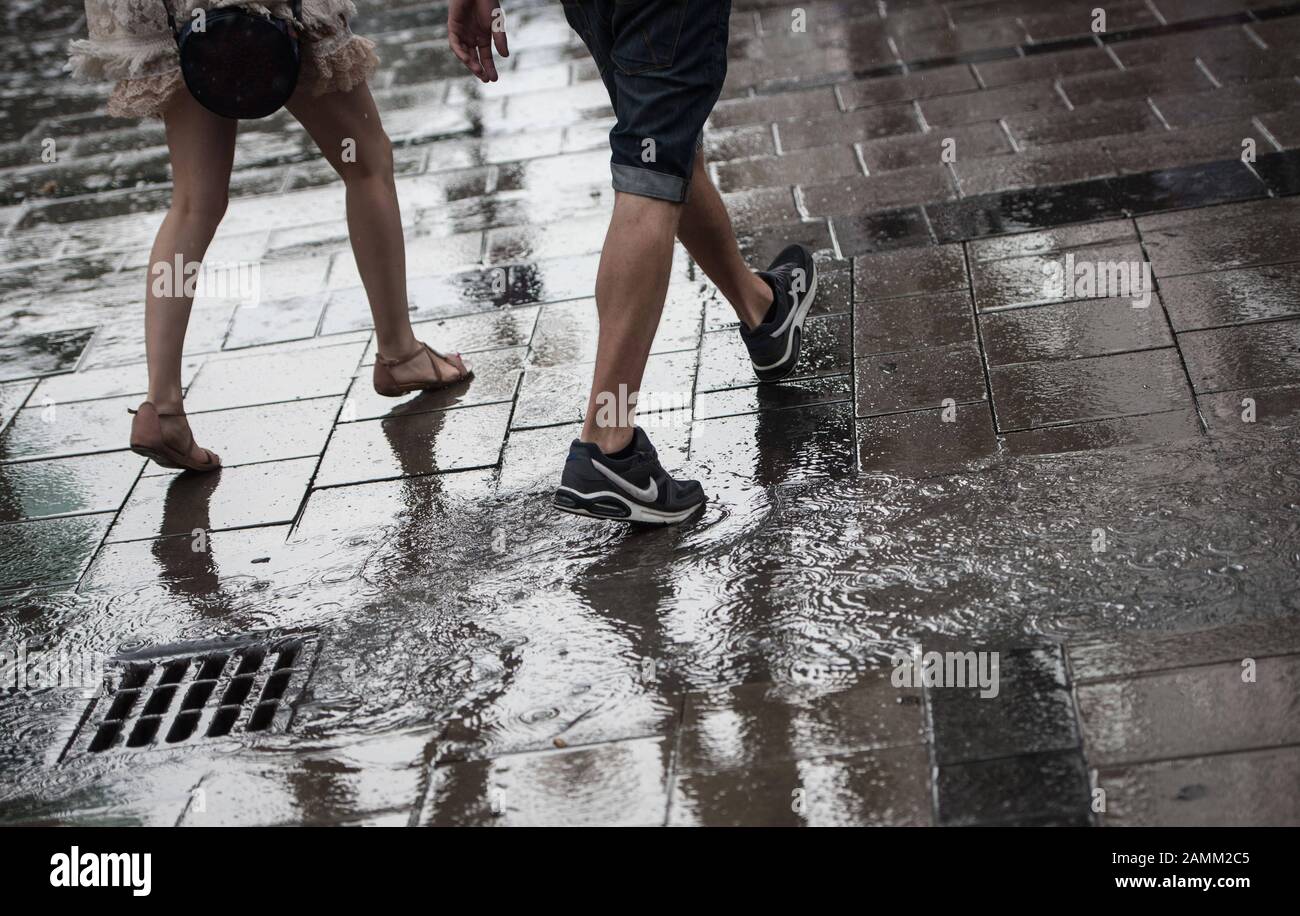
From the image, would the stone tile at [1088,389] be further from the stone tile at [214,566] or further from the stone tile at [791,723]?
the stone tile at [214,566]

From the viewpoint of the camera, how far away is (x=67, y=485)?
407cm

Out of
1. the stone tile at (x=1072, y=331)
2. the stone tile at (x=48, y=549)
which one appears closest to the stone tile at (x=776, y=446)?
the stone tile at (x=1072, y=331)

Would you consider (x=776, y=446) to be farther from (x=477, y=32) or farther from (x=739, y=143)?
(x=739, y=143)

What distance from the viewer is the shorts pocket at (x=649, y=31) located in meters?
3.07

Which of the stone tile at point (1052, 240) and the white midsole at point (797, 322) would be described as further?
the stone tile at point (1052, 240)

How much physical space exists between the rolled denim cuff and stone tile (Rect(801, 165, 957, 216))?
2018mm

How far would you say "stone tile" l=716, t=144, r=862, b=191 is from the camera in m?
5.51

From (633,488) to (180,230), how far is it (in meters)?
1.54

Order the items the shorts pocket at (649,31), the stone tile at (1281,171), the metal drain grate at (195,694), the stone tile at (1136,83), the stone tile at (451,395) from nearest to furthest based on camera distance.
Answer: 1. the metal drain grate at (195,694)
2. the shorts pocket at (649,31)
3. the stone tile at (451,395)
4. the stone tile at (1281,171)
5. the stone tile at (1136,83)

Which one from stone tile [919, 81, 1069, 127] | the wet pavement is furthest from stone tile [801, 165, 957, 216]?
stone tile [919, 81, 1069, 127]

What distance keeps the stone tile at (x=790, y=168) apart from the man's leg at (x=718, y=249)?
5.28ft

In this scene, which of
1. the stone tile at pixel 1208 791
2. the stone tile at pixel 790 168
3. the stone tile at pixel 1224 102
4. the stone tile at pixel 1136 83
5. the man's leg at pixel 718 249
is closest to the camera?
the stone tile at pixel 1208 791
